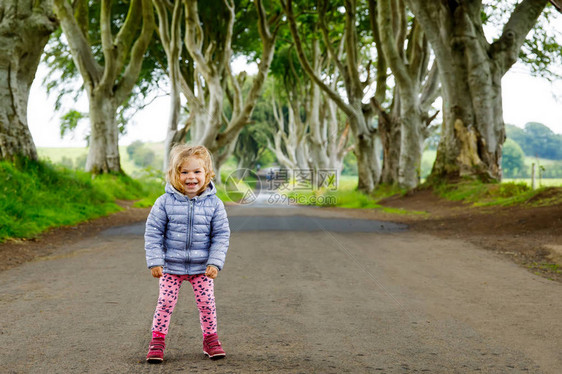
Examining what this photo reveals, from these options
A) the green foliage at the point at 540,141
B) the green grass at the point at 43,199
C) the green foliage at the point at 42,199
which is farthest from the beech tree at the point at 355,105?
the green foliage at the point at 540,141

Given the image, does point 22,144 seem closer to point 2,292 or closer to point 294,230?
point 294,230

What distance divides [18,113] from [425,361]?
11410mm

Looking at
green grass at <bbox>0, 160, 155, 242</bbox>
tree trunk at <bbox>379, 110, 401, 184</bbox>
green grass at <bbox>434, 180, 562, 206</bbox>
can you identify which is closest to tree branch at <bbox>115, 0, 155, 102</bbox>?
green grass at <bbox>0, 160, 155, 242</bbox>

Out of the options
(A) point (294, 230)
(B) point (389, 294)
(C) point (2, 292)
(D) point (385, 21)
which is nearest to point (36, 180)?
(A) point (294, 230)

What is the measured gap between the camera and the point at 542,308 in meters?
4.91

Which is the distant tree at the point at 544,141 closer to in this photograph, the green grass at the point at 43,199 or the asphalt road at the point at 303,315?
the green grass at the point at 43,199

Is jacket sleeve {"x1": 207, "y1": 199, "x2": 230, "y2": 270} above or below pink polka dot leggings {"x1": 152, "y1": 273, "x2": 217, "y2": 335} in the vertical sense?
above

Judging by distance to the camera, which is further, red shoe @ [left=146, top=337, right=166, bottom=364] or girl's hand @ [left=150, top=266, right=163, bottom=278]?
girl's hand @ [left=150, top=266, right=163, bottom=278]

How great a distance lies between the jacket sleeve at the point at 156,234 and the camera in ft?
11.9

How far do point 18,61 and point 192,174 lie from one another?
10.6m

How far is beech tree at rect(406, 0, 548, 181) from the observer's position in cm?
1567

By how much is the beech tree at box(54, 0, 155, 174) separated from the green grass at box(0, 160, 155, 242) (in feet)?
14.3

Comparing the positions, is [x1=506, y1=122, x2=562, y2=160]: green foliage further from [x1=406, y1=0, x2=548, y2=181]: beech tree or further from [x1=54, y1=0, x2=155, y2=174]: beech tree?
[x1=54, y1=0, x2=155, y2=174]: beech tree

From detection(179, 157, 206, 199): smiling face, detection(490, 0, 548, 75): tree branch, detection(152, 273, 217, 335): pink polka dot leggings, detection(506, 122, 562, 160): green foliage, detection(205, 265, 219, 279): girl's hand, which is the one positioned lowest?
detection(152, 273, 217, 335): pink polka dot leggings
